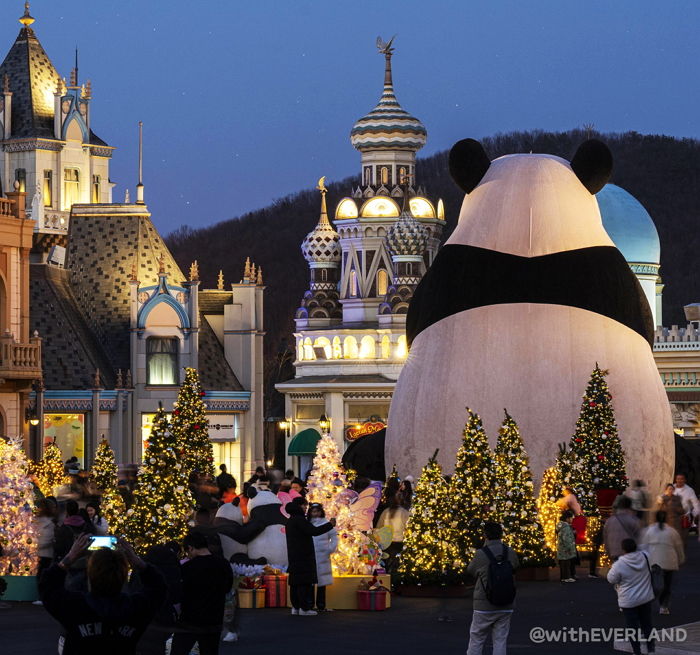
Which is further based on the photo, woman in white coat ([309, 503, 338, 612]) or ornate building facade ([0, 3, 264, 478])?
ornate building facade ([0, 3, 264, 478])

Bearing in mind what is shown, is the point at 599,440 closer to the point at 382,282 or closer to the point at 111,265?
the point at 111,265

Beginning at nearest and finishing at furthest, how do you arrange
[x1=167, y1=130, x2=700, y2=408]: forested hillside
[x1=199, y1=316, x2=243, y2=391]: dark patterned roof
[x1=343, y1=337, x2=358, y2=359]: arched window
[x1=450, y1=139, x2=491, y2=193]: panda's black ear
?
[x1=450, y1=139, x2=491, y2=193]: panda's black ear
[x1=199, y1=316, x2=243, y2=391]: dark patterned roof
[x1=343, y1=337, x2=358, y2=359]: arched window
[x1=167, y1=130, x2=700, y2=408]: forested hillside

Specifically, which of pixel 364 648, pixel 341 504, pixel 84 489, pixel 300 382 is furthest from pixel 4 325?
pixel 300 382

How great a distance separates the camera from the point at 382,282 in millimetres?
70938

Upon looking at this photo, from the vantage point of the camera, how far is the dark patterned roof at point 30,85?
62375 mm

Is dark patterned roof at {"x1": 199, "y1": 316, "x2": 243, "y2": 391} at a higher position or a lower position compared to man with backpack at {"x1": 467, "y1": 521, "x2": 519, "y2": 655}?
higher

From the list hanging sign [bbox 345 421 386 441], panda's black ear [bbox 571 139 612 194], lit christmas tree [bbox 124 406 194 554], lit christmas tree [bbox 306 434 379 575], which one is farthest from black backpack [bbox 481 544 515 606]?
hanging sign [bbox 345 421 386 441]

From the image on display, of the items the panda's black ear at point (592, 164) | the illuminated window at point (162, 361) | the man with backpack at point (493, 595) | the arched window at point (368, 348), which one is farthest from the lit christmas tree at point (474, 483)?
the arched window at point (368, 348)

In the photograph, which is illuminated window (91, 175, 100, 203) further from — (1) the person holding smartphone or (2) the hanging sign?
(1) the person holding smartphone

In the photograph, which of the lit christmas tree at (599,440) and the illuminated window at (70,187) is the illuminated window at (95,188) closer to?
the illuminated window at (70,187)

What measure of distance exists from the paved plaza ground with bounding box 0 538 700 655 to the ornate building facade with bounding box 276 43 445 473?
42728mm

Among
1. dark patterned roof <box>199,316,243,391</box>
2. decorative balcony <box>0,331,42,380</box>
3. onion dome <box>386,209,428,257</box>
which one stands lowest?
decorative balcony <box>0,331,42,380</box>

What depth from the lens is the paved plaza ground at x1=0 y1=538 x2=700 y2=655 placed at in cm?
1577

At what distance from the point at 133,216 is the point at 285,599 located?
117ft
